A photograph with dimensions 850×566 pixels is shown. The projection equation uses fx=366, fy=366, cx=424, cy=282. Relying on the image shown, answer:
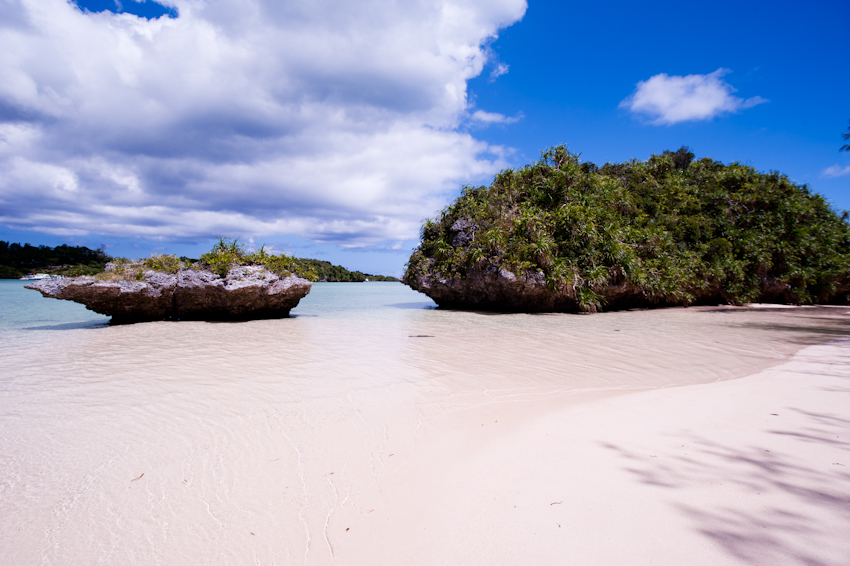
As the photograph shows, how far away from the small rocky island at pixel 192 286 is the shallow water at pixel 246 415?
1906mm

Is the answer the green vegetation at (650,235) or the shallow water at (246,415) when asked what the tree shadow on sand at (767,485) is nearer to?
the shallow water at (246,415)

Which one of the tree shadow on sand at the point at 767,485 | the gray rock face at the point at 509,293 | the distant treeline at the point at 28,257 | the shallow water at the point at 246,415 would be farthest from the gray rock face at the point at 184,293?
the distant treeline at the point at 28,257

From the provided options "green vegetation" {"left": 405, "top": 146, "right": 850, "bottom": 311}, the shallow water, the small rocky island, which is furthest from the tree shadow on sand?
the small rocky island

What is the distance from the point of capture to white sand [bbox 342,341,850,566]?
1.68 metres

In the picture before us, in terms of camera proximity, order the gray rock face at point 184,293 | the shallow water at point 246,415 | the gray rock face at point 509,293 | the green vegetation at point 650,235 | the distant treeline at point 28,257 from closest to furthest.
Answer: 1. the shallow water at point 246,415
2. the gray rock face at point 184,293
3. the gray rock face at point 509,293
4. the green vegetation at point 650,235
5. the distant treeline at point 28,257

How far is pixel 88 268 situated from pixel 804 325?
19.9 m

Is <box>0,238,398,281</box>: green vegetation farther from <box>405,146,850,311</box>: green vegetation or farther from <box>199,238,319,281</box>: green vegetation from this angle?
<box>405,146,850,311</box>: green vegetation

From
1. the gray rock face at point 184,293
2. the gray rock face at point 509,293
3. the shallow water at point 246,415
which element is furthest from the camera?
the gray rock face at point 509,293

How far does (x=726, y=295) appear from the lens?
16844mm

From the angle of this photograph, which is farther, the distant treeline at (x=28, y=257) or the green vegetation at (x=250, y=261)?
the distant treeline at (x=28, y=257)

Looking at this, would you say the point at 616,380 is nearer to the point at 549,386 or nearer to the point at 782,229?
the point at 549,386

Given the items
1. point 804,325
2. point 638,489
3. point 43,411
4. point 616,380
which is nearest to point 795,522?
point 638,489

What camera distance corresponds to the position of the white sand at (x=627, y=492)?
1.68 metres

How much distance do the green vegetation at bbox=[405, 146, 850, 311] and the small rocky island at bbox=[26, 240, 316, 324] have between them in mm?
6207
